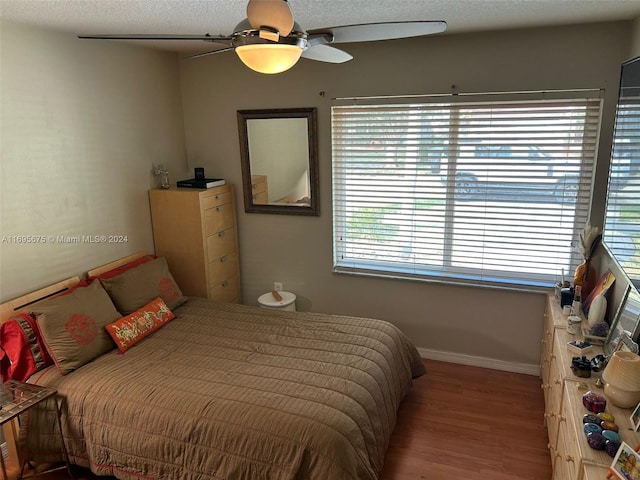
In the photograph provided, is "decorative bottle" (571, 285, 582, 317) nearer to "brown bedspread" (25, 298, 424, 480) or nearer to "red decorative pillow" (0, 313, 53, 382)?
"brown bedspread" (25, 298, 424, 480)

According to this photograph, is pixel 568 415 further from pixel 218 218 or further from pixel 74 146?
pixel 74 146

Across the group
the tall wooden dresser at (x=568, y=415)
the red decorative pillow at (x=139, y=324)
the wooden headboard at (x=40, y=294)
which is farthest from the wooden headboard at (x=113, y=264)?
the tall wooden dresser at (x=568, y=415)

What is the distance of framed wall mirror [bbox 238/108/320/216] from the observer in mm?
3723

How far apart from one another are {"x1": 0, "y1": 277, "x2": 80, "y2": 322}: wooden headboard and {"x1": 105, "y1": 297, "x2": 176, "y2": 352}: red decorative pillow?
47cm

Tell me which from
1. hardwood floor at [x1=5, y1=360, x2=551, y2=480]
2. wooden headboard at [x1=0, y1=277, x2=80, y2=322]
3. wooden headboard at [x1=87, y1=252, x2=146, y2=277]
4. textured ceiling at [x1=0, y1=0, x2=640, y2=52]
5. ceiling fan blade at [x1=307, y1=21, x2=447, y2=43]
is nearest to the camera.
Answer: ceiling fan blade at [x1=307, y1=21, x2=447, y2=43]

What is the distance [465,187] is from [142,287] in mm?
2440

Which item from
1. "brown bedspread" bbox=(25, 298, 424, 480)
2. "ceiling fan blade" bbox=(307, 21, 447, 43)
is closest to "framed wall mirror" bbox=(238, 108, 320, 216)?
"brown bedspread" bbox=(25, 298, 424, 480)

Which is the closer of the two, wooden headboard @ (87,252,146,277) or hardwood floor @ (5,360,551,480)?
hardwood floor @ (5,360,551,480)

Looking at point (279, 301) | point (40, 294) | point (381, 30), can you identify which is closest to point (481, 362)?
point (279, 301)

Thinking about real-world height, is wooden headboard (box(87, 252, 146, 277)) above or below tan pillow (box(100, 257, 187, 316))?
above

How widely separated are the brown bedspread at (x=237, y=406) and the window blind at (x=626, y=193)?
4.49ft

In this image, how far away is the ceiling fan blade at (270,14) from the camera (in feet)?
4.96

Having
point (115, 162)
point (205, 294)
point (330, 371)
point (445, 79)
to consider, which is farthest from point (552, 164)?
point (115, 162)

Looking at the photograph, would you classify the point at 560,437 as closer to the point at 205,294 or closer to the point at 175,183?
the point at 205,294
